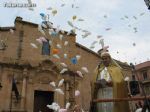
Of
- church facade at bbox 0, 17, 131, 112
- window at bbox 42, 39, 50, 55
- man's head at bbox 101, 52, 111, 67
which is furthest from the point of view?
window at bbox 42, 39, 50, 55

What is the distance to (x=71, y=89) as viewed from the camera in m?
22.5

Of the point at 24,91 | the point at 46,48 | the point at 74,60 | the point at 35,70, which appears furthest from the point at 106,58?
the point at 46,48

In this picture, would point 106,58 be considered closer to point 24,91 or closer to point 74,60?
point 24,91

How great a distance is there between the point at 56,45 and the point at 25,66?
3527 mm

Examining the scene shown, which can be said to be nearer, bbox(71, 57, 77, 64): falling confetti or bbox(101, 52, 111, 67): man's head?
bbox(101, 52, 111, 67): man's head

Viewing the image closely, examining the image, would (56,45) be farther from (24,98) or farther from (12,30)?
(24,98)

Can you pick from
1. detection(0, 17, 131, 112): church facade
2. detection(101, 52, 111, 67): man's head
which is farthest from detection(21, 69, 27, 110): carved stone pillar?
detection(101, 52, 111, 67): man's head

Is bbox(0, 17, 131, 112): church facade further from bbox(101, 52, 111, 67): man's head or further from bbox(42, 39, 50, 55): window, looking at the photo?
bbox(101, 52, 111, 67): man's head

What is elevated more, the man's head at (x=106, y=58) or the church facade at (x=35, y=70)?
the church facade at (x=35, y=70)

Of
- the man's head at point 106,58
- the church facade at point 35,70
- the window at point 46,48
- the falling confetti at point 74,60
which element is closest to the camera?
the man's head at point 106,58

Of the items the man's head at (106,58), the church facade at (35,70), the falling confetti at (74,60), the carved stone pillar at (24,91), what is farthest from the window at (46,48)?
the man's head at (106,58)

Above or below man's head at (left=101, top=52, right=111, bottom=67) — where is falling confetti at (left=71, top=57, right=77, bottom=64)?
above

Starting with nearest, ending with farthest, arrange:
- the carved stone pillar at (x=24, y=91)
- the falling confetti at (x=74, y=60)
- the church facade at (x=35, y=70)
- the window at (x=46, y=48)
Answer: the carved stone pillar at (x=24, y=91)
the church facade at (x=35, y=70)
the falling confetti at (x=74, y=60)
the window at (x=46, y=48)

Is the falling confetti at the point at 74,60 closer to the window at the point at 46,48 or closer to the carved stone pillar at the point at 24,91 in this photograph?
the window at the point at 46,48
